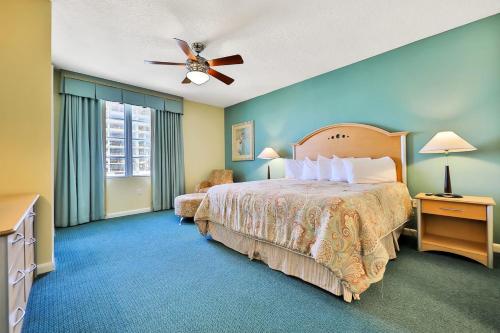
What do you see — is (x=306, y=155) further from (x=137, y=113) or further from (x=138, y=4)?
(x=137, y=113)

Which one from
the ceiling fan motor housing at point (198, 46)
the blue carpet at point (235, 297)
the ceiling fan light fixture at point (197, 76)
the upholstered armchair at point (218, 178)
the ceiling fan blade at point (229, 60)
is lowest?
the blue carpet at point (235, 297)

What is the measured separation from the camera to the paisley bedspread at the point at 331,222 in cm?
152

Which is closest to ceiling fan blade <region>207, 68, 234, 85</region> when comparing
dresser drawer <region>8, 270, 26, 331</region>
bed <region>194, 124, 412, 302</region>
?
bed <region>194, 124, 412, 302</region>

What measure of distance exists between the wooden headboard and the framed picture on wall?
137 cm

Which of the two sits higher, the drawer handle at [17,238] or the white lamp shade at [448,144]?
the white lamp shade at [448,144]

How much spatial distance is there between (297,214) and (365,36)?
2.46 meters

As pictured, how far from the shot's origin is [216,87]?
4305 millimetres

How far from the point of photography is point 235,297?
1630 millimetres

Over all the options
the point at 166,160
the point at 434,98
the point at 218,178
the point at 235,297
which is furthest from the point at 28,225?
the point at 434,98

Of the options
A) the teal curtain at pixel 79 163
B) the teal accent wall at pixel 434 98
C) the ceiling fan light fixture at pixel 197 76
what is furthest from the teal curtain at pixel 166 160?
the teal accent wall at pixel 434 98

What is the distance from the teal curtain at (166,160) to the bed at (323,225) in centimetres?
220

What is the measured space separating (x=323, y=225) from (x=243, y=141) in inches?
156

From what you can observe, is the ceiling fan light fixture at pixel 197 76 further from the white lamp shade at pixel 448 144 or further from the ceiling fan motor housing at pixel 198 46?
the white lamp shade at pixel 448 144

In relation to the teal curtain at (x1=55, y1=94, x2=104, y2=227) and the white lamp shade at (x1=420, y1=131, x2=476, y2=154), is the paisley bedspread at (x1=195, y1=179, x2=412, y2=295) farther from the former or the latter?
the teal curtain at (x1=55, y1=94, x2=104, y2=227)
